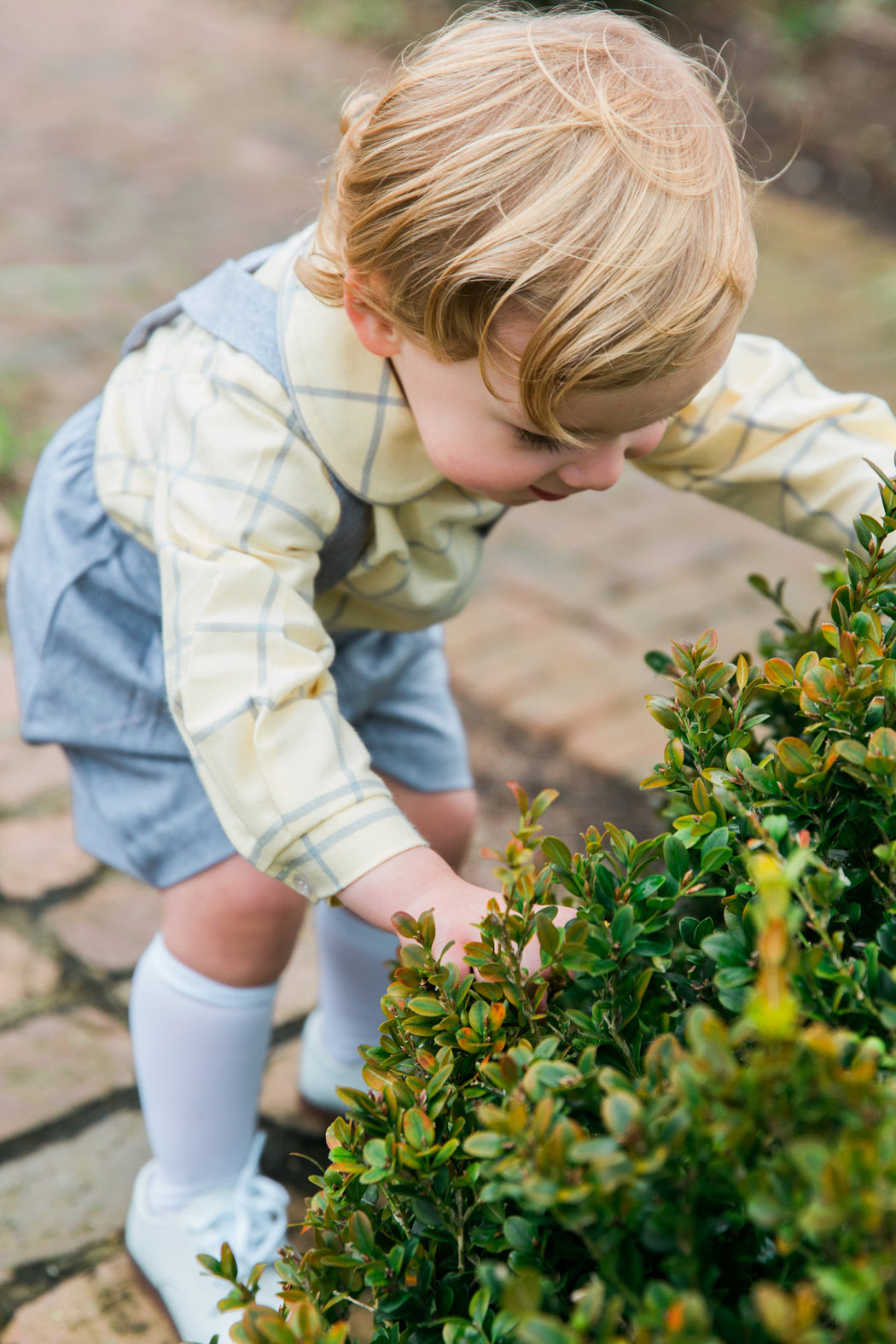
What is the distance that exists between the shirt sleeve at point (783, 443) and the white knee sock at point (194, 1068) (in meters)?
0.83

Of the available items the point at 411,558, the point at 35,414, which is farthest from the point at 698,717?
the point at 35,414

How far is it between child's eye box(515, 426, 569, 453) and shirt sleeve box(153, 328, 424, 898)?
0.78 ft

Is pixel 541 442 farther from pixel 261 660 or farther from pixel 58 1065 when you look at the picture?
pixel 58 1065

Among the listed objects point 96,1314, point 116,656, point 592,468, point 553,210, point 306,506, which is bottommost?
point 96,1314

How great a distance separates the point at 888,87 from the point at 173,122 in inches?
129

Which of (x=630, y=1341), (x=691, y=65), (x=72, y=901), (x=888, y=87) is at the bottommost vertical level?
(x=72, y=901)

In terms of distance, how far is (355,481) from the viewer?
1357 mm

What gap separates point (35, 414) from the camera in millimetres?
3541

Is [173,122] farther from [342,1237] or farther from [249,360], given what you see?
[342,1237]

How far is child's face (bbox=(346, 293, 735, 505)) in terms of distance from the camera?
1181mm

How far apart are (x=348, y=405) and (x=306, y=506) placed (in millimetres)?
113

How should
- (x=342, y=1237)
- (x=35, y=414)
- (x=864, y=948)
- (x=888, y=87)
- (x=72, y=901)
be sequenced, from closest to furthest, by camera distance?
(x=864, y=948) < (x=342, y=1237) < (x=72, y=901) < (x=35, y=414) < (x=888, y=87)

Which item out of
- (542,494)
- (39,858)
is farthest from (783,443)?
(39,858)

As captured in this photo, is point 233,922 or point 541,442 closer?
point 541,442
